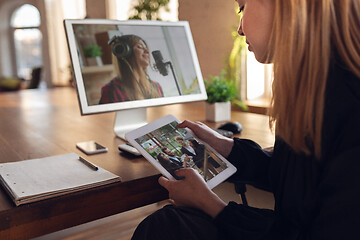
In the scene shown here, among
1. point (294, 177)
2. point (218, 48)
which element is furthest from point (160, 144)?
point (218, 48)

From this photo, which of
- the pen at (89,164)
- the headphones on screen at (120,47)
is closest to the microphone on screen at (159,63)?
the headphones on screen at (120,47)

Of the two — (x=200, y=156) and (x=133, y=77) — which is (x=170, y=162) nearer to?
(x=200, y=156)

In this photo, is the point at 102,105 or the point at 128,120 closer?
the point at 102,105

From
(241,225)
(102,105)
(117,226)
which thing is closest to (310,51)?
(241,225)

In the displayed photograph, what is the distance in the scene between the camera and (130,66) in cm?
153

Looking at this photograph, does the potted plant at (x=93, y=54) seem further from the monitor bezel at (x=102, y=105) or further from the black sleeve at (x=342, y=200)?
the black sleeve at (x=342, y=200)

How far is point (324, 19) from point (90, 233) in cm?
182

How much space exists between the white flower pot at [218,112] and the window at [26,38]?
9.77m

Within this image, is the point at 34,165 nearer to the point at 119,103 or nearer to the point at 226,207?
the point at 119,103

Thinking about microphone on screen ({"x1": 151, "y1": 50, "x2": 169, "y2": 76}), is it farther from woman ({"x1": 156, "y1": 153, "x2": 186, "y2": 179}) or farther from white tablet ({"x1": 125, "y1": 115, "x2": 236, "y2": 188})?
woman ({"x1": 156, "y1": 153, "x2": 186, "y2": 179})

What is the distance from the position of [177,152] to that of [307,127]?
42cm

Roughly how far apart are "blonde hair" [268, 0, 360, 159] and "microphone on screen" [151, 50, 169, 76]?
2.85ft

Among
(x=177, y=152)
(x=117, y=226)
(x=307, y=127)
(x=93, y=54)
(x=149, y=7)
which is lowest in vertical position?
(x=117, y=226)

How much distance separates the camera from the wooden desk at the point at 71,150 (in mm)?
884
